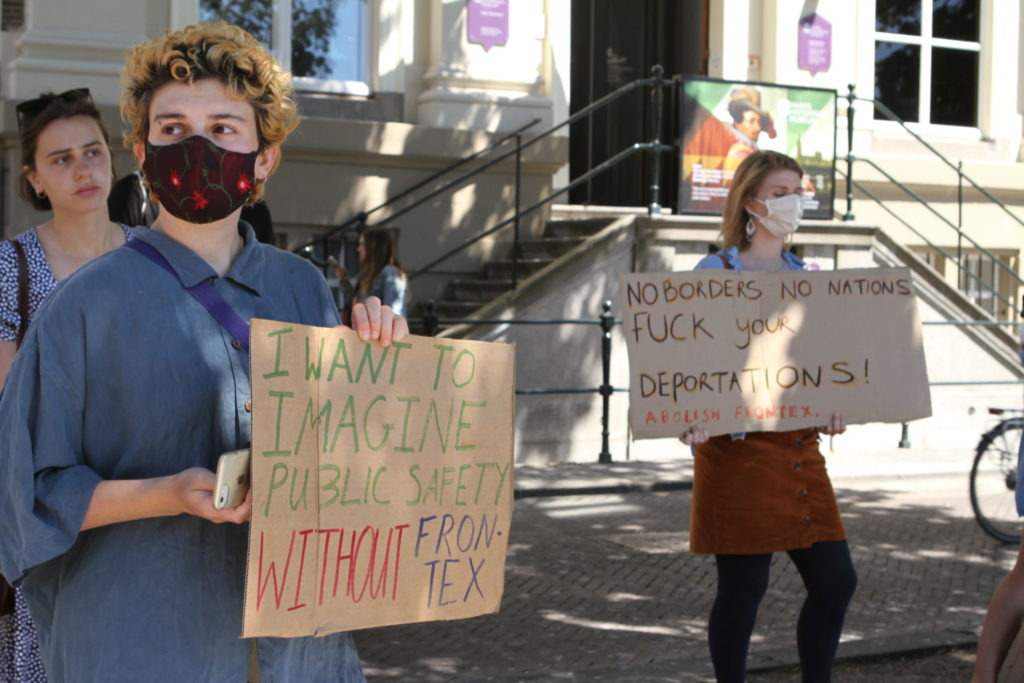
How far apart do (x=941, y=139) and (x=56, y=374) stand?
1556 centimetres

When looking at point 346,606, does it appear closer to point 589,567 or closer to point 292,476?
point 292,476

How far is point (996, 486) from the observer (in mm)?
8617

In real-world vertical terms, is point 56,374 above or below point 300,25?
below

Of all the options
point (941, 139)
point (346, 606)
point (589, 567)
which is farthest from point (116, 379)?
point (941, 139)

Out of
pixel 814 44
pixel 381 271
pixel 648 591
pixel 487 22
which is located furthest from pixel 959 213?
pixel 648 591

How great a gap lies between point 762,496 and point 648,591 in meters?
2.77

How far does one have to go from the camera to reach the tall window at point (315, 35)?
1315 centimetres

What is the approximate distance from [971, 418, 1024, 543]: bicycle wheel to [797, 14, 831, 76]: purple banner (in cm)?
731

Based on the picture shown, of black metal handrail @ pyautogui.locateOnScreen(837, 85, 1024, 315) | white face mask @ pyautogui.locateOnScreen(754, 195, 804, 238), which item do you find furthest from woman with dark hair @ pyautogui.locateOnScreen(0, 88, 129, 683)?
black metal handrail @ pyautogui.locateOnScreen(837, 85, 1024, 315)

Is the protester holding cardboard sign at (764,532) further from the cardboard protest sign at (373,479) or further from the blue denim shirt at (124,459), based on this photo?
the blue denim shirt at (124,459)

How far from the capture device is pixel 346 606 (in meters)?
2.36

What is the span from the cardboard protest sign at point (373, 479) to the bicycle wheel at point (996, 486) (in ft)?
21.8

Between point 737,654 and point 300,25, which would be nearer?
point 737,654

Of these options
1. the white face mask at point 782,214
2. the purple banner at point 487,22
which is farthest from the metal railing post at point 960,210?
the white face mask at point 782,214
